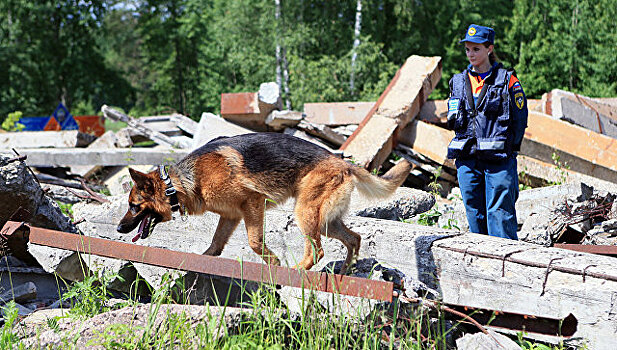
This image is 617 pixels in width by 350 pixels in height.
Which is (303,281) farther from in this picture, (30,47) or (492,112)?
(30,47)

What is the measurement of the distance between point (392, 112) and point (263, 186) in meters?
4.24

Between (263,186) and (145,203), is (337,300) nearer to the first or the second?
(263,186)

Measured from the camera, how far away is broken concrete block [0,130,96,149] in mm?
10961

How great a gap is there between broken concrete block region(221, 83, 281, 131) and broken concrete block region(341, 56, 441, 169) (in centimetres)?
151

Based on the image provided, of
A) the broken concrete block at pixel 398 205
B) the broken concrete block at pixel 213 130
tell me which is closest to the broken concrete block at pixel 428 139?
the broken concrete block at pixel 398 205

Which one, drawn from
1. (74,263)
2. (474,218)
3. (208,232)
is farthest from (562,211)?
(74,263)

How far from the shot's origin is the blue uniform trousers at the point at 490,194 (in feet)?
14.5

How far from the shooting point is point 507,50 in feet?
67.4

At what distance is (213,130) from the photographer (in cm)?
888

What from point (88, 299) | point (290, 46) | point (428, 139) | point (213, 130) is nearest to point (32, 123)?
point (290, 46)

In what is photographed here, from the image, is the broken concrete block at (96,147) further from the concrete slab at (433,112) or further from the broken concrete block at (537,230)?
the broken concrete block at (537,230)

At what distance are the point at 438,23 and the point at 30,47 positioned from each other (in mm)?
21370

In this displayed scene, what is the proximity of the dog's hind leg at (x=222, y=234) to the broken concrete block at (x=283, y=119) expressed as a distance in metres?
4.14

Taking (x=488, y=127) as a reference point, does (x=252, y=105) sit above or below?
below
